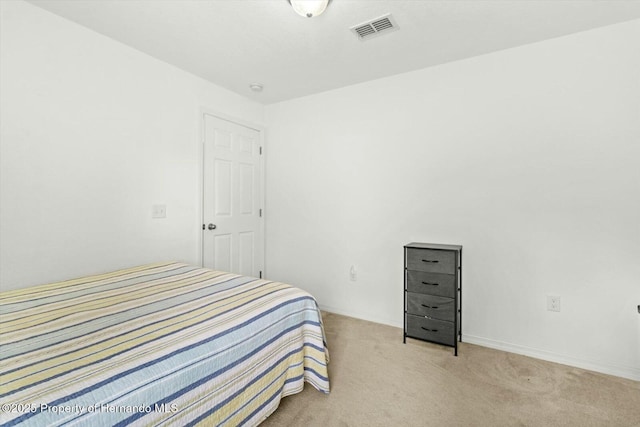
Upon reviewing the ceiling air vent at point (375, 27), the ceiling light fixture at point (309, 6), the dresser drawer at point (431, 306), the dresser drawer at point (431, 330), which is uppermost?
the ceiling air vent at point (375, 27)

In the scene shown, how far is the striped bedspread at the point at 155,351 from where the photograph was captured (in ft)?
2.75

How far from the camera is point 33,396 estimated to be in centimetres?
78

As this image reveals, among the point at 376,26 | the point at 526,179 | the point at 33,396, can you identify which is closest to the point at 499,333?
the point at 526,179

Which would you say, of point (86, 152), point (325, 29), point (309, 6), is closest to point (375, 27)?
point (325, 29)

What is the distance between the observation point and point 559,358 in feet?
7.13

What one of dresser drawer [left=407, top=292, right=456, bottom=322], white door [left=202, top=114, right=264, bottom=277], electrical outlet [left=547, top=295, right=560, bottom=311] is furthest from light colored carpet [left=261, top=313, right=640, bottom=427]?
white door [left=202, top=114, right=264, bottom=277]

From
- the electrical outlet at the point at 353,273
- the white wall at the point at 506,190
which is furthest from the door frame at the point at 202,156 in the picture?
the electrical outlet at the point at 353,273

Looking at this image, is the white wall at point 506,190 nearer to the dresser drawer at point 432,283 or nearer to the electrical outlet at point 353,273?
the electrical outlet at point 353,273

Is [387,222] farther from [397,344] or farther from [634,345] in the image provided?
[634,345]

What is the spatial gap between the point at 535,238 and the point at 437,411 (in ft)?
4.87

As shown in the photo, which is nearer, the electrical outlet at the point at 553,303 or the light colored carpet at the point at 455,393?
the light colored carpet at the point at 455,393

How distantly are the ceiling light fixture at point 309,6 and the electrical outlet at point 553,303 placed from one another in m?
2.57

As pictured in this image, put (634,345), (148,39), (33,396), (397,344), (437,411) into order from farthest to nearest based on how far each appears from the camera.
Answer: (397,344)
(148,39)
(634,345)
(437,411)
(33,396)

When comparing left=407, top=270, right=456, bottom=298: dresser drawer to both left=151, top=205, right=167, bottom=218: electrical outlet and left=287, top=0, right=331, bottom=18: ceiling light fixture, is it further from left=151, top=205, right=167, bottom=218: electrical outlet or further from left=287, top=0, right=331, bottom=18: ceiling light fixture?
left=151, top=205, right=167, bottom=218: electrical outlet
